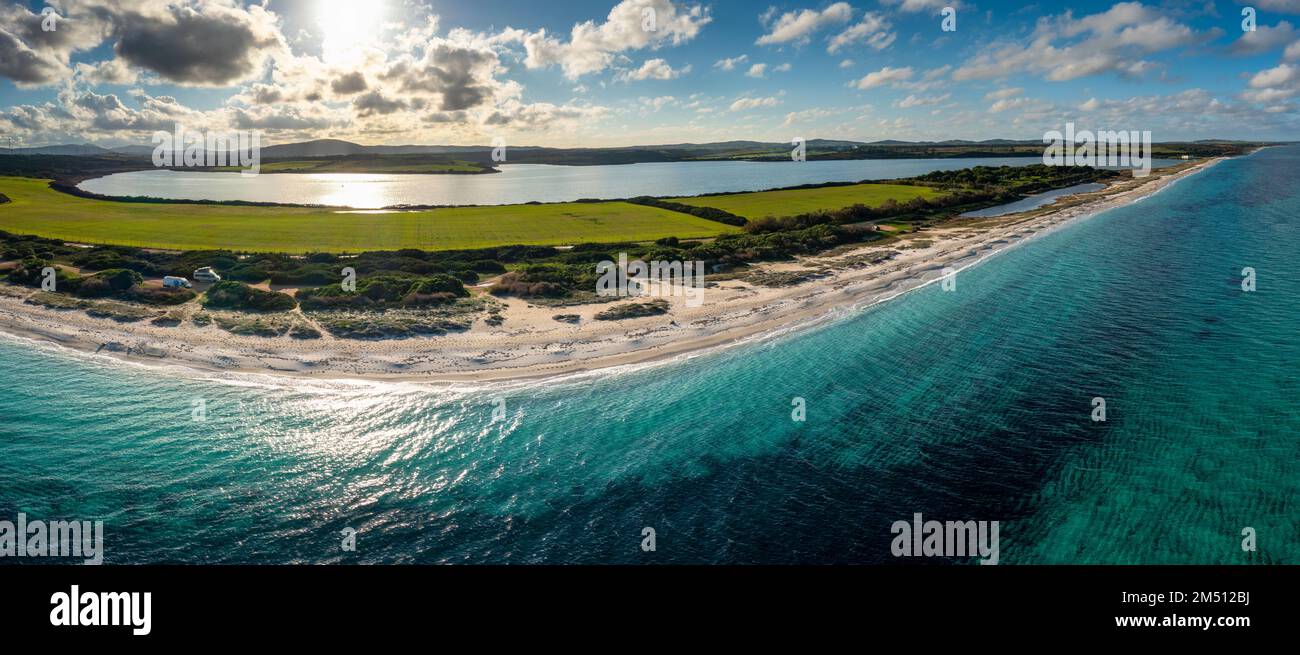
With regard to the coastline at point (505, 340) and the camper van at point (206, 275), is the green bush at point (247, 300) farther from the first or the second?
the camper van at point (206, 275)

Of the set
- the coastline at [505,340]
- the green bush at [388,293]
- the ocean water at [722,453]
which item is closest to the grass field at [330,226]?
the green bush at [388,293]

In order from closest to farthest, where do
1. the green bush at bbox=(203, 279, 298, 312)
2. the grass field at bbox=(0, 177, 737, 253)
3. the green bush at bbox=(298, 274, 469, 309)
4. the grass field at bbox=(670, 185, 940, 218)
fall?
the green bush at bbox=(203, 279, 298, 312) → the green bush at bbox=(298, 274, 469, 309) → the grass field at bbox=(0, 177, 737, 253) → the grass field at bbox=(670, 185, 940, 218)

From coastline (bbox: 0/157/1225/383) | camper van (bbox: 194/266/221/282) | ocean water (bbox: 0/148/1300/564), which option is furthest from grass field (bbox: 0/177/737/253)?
ocean water (bbox: 0/148/1300/564)

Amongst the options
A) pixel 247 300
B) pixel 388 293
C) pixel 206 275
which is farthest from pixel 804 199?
pixel 206 275

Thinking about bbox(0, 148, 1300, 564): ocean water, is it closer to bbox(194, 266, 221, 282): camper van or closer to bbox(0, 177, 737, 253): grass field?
bbox(194, 266, 221, 282): camper van
